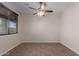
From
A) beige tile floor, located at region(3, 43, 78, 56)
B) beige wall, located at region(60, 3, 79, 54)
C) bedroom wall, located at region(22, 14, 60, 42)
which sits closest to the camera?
beige tile floor, located at region(3, 43, 78, 56)

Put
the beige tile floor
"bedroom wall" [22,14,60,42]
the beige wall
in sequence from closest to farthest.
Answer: the beige tile floor < the beige wall < "bedroom wall" [22,14,60,42]

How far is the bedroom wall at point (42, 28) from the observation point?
8.02 meters

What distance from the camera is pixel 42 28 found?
26.6ft

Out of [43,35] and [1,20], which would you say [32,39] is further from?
[1,20]

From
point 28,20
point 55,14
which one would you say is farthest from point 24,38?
point 55,14

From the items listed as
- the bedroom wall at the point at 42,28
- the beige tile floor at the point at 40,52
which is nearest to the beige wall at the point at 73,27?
the beige tile floor at the point at 40,52

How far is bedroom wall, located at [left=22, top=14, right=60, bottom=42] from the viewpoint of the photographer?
802 centimetres

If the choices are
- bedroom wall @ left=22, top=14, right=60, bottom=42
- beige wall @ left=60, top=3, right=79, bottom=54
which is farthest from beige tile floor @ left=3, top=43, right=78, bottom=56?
bedroom wall @ left=22, top=14, right=60, bottom=42

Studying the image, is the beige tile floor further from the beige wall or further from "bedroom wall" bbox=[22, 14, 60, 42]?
"bedroom wall" bbox=[22, 14, 60, 42]

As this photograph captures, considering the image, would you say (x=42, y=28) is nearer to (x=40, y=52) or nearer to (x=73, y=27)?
(x=73, y=27)

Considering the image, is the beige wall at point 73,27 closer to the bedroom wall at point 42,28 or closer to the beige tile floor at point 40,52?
the beige tile floor at point 40,52

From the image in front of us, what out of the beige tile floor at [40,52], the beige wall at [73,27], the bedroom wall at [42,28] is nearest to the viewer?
the beige tile floor at [40,52]

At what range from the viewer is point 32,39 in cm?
796

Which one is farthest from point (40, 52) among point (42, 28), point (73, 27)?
point (42, 28)
